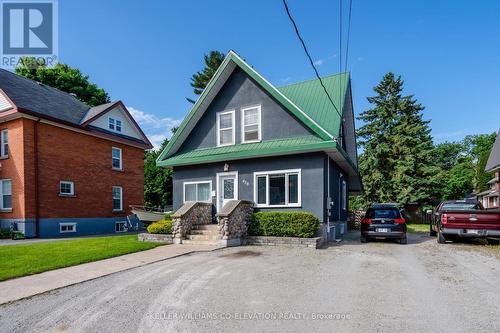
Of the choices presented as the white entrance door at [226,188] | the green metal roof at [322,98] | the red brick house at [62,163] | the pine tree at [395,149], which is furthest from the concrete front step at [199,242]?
the pine tree at [395,149]

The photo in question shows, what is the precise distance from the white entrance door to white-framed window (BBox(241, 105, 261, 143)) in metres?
1.92

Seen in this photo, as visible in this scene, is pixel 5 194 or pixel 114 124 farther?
pixel 114 124

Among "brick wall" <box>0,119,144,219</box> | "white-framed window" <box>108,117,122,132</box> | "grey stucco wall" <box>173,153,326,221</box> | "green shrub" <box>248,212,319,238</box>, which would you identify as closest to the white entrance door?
"grey stucco wall" <box>173,153,326,221</box>

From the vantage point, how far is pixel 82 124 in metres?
20.1

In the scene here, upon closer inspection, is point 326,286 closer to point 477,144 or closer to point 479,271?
point 479,271

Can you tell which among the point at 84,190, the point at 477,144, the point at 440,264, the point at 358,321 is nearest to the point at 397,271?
the point at 440,264

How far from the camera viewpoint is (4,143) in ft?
58.8

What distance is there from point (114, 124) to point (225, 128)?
1231 centimetres

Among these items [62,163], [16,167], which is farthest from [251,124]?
[16,167]

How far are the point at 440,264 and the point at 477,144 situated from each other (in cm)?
6850

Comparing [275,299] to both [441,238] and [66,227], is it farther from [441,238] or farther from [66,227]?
[66,227]

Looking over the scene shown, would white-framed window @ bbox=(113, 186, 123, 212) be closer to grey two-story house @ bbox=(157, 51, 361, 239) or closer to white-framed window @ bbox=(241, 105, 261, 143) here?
grey two-story house @ bbox=(157, 51, 361, 239)

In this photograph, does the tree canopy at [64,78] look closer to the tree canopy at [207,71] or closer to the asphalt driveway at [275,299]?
the tree canopy at [207,71]

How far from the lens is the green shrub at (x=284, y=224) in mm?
11305
